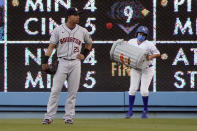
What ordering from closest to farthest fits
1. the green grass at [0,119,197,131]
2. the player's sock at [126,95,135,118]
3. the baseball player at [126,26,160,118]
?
the green grass at [0,119,197,131]
the baseball player at [126,26,160,118]
the player's sock at [126,95,135,118]

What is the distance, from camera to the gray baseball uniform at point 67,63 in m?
12.1

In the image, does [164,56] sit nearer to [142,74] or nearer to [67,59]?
[142,74]

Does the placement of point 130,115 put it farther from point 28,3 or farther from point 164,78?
point 28,3

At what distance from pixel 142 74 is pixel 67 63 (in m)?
2.55

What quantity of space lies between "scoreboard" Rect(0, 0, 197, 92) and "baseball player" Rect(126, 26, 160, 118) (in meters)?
0.56

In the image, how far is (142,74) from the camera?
47.1 feet

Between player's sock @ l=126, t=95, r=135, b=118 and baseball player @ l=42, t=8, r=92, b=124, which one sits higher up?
baseball player @ l=42, t=8, r=92, b=124

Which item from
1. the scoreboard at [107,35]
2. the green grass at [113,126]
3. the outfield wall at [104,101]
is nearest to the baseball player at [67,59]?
the green grass at [113,126]

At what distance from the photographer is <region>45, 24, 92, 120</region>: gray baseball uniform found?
12.1 metres

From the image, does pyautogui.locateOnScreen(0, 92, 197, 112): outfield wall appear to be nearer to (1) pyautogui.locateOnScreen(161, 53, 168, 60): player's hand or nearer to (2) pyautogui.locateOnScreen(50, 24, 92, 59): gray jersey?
(1) pyautogui.locateOnScreen(161, 53, 168, 60): player's hand

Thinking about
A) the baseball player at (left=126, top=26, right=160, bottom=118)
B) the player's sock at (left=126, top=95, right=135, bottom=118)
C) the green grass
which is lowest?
the green grass

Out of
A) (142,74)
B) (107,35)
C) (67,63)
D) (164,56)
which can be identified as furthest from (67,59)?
(164,56)

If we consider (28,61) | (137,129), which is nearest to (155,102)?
(28,61)

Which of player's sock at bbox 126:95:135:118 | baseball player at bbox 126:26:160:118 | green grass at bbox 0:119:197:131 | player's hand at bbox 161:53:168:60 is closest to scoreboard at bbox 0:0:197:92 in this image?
player's hand at bbox 161:53:168:60
